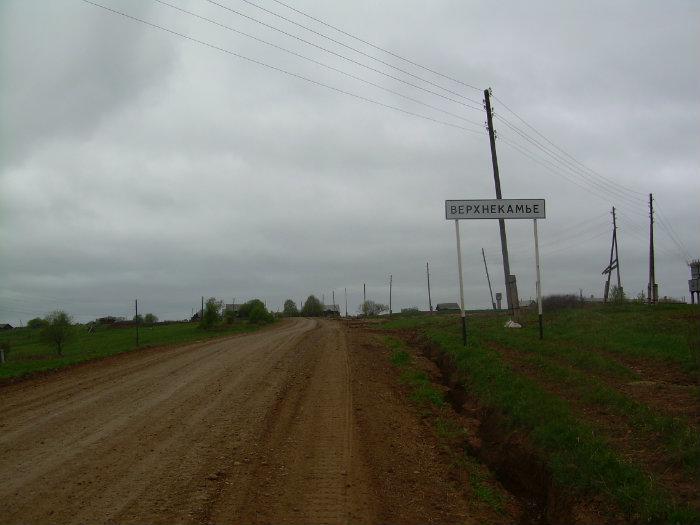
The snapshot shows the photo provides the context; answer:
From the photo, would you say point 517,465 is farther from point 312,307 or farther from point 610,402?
point 312,307

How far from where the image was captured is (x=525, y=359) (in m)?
13.8

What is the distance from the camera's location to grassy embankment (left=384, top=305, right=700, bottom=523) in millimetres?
6340

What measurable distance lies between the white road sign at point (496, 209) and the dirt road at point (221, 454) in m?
6.36

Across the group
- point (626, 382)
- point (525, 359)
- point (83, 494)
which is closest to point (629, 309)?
point (525, 359)

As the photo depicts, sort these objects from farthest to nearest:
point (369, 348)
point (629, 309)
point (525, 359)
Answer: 1. point (629, 309)
2. point (369, 348)
3. point (525, 359)

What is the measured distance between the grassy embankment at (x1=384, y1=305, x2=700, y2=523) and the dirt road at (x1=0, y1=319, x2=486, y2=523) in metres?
1.51

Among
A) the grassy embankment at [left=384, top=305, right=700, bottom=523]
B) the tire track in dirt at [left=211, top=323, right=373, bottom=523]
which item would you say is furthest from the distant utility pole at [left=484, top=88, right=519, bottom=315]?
the tire track in dirt at [left=211, top=323, right=373, bottom=523]

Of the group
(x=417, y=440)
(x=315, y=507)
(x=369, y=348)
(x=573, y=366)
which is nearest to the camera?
(x=315, y=507)

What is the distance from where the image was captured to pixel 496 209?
18.5 m

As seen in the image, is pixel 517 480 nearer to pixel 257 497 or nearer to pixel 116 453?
pixel 257 497

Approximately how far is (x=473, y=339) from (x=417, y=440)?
34.4 ft

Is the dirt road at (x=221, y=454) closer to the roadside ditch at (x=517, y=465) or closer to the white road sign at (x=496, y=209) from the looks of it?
the roadside ditch at (x=517, y=465)

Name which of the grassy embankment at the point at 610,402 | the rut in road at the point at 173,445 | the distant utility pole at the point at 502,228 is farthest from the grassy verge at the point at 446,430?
the distant utility pole at the point at 502,228

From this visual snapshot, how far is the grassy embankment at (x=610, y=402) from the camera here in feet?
20.8
